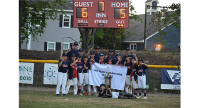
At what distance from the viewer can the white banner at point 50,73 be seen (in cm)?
1287

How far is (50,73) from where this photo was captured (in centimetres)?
1290

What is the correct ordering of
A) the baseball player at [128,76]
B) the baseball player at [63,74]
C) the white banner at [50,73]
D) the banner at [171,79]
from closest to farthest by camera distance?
the baseball player at [63,74]
the baseball player at [128,76]
the banner at [171,79]
the white banner at [50,73]

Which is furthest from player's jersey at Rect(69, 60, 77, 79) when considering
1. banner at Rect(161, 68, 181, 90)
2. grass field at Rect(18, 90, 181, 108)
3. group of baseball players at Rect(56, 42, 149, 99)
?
banner at Rect(161, 68, 181, 90)

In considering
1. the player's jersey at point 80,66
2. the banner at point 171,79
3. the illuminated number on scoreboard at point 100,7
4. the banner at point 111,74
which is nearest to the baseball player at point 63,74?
the player's jersey at point 80,66

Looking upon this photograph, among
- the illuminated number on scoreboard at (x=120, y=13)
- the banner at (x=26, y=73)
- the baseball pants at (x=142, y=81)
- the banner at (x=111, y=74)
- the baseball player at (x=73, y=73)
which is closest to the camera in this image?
the baseball pants at (x=142, y=81)

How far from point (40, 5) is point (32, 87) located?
932 cm

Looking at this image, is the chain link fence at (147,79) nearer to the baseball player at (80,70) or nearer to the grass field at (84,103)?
the baseball player at (80,70)

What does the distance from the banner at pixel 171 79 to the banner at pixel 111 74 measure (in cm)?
256

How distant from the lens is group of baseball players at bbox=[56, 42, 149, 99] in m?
10.4

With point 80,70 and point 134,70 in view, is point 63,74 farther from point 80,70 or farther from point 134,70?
point 134,70

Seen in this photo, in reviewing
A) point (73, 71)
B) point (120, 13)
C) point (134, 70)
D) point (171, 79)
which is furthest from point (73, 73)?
point (171, 79)

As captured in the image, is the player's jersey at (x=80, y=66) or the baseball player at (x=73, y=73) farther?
the player's jersey at (x=80, y=66)

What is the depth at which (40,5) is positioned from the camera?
20.3 meters
